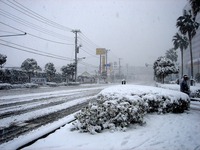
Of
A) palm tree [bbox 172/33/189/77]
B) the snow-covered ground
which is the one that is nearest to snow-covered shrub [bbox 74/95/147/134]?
the snow-covered ground

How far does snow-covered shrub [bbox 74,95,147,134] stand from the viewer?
19.2 feet

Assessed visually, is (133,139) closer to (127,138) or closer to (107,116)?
(127,138)

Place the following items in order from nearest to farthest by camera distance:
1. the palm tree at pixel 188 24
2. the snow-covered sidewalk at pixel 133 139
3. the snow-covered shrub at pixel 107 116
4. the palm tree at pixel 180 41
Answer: the snow-covered sidewalk at pixel 133 139 → the snow-covered shrub at pixel 107 116 → the palm tree at pixel 188 24 → the palm tree at pixel 180 41

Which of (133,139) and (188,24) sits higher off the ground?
(188,24)

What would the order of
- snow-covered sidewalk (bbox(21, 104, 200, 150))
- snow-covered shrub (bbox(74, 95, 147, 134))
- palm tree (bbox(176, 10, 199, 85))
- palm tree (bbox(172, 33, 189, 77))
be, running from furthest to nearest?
palm tree (bbox(172, 33, 189, 77)) → palm tree (bbox(176, 10, 199, 85)) → snow-covered shrub (bbox(74, 95, 147, 134)) → snow-covered sidewalk (bbox(21, 104, 200, 150))

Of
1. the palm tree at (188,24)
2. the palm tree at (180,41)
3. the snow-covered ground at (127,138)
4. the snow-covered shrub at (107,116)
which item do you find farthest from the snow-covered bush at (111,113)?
the palm tree at (180,41)

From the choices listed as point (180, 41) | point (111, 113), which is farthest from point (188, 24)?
point (111, 113)

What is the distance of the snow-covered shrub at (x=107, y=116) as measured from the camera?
19.2 ft

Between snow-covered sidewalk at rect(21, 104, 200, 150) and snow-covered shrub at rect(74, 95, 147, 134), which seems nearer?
snow-covered sidewalk at rect(21, 104, 200, 150)

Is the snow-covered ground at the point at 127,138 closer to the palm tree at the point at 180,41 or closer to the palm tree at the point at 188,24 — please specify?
the palm tree at the point at 188,24

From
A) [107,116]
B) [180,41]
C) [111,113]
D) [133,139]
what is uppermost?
[180,41]

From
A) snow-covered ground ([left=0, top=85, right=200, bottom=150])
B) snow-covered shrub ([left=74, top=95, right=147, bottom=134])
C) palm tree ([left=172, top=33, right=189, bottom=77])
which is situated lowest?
snow-covered ground ([left=0, top=85, right=200, bottom=150])

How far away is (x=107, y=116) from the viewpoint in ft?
19.9

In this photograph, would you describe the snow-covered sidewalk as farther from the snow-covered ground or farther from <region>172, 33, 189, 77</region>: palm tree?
<region>172, 33, 189, 77</region>: palm tree
